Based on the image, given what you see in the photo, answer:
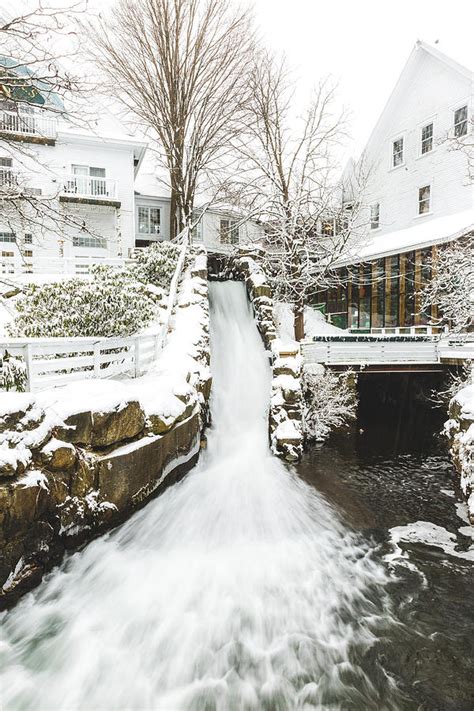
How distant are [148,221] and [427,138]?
639 inches

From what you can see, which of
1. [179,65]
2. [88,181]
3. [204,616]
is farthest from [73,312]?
[179,65]

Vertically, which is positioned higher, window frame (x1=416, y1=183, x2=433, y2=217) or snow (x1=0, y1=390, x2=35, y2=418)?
window frame (x1=416, y1=183, x2=433, y2=217)

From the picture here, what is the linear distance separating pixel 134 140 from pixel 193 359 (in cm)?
1584

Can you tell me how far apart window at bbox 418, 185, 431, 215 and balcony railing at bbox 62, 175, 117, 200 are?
15.0 meters

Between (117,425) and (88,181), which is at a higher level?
(88,181)

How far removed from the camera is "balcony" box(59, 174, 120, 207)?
19650 mm

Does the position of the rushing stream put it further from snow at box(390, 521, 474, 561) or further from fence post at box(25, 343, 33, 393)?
fence post at box(25, 343, 33, 393)

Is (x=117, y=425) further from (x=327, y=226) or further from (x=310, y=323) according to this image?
(x=310, y=323)

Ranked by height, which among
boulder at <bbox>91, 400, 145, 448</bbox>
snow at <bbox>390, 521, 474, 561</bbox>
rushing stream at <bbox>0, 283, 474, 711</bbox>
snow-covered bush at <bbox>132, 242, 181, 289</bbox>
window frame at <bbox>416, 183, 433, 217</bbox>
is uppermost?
window frame at <bbox>416, 183, 433, 217</bbox>

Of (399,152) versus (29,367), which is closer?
(29,367)

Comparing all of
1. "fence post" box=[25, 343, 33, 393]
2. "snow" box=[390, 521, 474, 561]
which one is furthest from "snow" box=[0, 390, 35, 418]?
"snow" box=[390, 521, 474, 561]

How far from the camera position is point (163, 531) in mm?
6465

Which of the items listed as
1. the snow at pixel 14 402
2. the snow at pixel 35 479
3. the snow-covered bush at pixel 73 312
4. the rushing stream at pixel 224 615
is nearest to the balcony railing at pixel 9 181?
the snow-covered bush at pixel 73 312

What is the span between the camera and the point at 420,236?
16703mm
